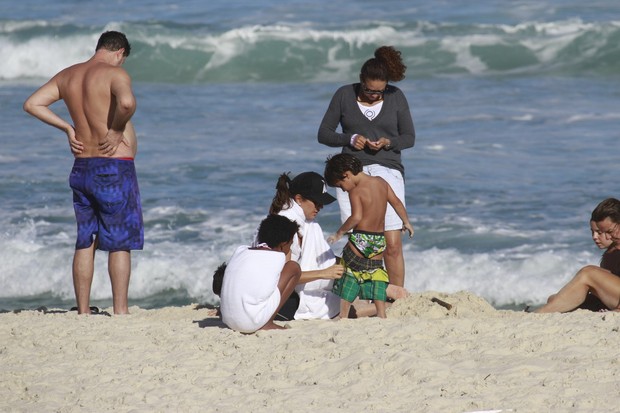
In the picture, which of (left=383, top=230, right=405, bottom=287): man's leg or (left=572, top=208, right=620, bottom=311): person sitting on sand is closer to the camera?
(left=572, top=208, right=620, bottom=311): person sitting on sand

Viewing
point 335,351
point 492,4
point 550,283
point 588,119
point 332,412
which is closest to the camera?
point 332,412

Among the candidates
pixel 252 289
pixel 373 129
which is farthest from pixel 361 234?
A: pixel 252 289

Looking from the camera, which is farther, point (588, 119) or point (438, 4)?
point (438, 4)

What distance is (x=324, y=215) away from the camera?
11750 millimetres

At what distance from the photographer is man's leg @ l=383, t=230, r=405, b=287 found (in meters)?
7.36

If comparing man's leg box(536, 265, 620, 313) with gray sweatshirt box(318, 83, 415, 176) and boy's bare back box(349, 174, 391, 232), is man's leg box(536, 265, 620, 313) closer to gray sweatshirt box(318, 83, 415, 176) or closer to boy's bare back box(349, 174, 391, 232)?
boy's bare back box(349, 174, 391, 232)

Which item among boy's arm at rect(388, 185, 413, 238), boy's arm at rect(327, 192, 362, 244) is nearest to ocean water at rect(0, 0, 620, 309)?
boy's arm at rect(388, 185, 413, 238)

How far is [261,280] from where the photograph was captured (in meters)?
6.29

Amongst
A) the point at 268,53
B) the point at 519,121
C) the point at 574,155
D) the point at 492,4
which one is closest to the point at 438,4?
the point at 492,4

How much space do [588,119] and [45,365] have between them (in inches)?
440

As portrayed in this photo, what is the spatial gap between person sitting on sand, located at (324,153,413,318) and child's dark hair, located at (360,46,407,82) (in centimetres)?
55

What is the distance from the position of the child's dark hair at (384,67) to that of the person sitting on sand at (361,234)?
0.55 metres

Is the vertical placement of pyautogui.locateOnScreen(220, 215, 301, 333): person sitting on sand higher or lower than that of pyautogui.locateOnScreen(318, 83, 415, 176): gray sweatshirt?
lower

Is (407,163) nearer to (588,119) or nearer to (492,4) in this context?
(588,119)
